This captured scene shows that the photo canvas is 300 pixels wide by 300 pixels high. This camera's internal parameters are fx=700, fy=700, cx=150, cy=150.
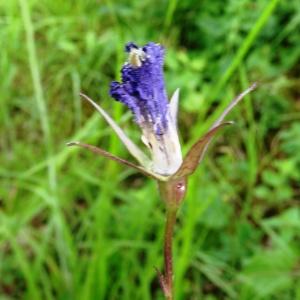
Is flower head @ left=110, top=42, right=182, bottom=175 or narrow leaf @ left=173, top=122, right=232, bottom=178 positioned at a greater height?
flower head @ left=110, top=42, right=182, bottom=175

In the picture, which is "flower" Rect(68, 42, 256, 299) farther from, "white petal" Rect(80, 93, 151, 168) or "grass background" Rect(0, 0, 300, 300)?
"grass background" Rect(0, 0, 300, 300)

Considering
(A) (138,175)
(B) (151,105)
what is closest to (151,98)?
(B) (151,105)

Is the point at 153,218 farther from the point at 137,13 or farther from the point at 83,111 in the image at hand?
the point at 137,13

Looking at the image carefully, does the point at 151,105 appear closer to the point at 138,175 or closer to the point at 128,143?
the point at 128,143

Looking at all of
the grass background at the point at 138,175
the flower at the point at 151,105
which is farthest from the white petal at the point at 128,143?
the grass background at the point at 138,175

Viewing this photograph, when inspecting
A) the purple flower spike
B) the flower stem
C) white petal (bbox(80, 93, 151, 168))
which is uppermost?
the purple flower spike

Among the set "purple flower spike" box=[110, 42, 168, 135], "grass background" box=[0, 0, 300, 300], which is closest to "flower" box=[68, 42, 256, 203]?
"purple flower spike" box=[110, 42, 168, 135]

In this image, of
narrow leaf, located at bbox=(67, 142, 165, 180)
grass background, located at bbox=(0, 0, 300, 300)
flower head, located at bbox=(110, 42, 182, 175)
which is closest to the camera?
narrow leaf, located at bbox=(67, 142, 165, 180)
